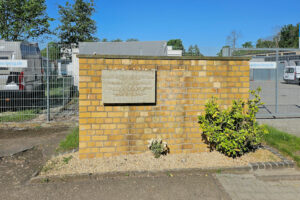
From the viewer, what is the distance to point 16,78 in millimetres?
8117

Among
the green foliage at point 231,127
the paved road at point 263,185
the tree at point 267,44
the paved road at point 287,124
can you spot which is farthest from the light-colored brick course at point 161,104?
the tree at point 267,44

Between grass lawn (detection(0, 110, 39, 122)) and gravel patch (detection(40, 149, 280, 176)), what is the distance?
4036 mm

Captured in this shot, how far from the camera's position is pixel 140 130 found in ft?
15.4

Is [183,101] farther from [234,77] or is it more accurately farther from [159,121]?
[234,77]

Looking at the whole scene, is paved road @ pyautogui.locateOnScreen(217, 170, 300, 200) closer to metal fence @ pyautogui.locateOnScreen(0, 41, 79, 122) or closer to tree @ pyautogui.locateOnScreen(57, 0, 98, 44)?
metal fence @ pyautogui.locateOnScreen(0, 41, 79, 122)

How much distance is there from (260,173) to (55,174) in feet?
10.7

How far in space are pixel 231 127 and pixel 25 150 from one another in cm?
417

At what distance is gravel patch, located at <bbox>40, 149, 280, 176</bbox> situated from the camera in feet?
13.7

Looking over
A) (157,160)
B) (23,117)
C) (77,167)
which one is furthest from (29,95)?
(157,160)

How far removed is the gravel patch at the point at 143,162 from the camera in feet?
13.7

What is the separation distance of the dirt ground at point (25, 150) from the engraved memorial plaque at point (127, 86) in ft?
5.68

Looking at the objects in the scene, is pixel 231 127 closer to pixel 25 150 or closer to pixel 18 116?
pixel 25 150

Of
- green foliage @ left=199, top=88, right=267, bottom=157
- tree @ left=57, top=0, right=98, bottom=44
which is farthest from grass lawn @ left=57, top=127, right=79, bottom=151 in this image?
tree @ left=57, top=0, right=98, bottom=44

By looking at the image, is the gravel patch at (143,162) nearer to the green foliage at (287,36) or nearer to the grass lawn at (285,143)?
the grass lawn at (285,143)
